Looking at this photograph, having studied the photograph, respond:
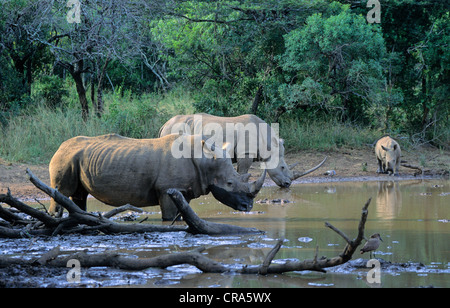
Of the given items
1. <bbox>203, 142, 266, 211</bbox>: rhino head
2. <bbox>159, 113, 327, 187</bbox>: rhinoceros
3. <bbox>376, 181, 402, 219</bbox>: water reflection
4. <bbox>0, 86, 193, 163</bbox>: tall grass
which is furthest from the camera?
<bbox>0, 86, 193, 163</bbox>: tall grass

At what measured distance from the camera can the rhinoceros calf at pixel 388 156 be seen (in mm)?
14367

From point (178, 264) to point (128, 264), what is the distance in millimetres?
409

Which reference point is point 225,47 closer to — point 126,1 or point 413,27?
point 126,1

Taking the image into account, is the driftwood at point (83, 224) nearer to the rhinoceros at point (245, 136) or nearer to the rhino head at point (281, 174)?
the rhinoceros at point (245, 136)

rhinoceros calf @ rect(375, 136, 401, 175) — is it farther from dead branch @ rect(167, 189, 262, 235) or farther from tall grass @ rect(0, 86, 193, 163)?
dead branch @ rect(167, 189, 262, 235)

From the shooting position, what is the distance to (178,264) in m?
5.18

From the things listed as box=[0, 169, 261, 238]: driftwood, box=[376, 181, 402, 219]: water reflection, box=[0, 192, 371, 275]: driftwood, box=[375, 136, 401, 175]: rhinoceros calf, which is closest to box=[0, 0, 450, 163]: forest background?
box=[375, 136, 401, 175]: rhinoceros calf

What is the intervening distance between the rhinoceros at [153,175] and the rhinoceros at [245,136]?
142 inches

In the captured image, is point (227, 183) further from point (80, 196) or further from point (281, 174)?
point (281, 174)

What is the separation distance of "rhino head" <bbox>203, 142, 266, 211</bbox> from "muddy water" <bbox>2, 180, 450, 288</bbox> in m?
0.33

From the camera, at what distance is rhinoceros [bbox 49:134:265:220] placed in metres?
7.92

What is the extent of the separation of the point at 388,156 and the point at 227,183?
7421 millimetres

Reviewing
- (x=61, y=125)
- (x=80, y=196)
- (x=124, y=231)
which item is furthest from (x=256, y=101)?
(x=124, y=231)

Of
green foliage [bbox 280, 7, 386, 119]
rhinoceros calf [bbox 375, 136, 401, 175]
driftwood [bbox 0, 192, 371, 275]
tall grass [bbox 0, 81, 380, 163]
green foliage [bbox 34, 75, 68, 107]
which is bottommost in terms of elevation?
rhinoceros calf [bbox 375, 136, 401, 175]
